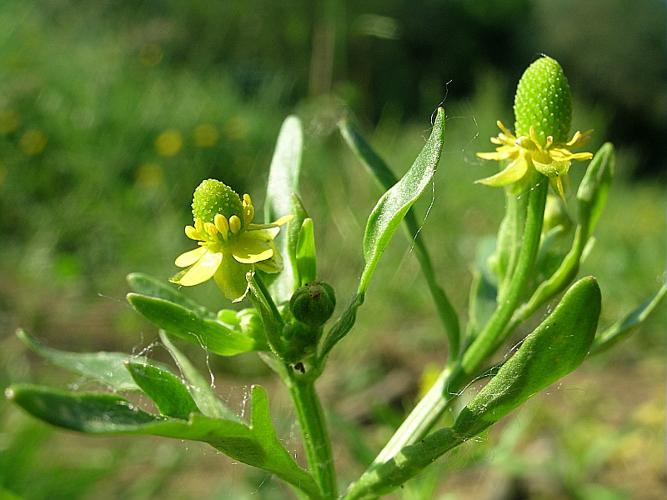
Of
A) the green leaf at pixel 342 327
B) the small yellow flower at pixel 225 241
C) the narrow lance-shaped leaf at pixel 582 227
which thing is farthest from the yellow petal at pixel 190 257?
the narrow lance-shaped leaf at pixel 582 227

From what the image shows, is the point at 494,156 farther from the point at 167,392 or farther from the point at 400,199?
the point at 167,392

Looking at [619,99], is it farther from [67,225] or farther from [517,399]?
[517,399]

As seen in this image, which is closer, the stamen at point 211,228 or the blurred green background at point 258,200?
the stamen at point 211,228

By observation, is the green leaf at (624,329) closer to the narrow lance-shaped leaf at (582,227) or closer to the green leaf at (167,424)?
the narrow lance-shaped leaf at (582,227)

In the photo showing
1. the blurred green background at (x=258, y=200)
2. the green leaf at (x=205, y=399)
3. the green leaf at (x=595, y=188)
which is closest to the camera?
the green leaf at (x=205, y=399)

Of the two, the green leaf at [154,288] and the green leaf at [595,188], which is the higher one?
the green leaf at [154,288]

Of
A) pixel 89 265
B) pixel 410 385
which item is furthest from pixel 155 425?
pixel 89 265

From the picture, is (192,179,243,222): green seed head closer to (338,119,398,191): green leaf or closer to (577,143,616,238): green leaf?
(338,119,398,191): green leaf
